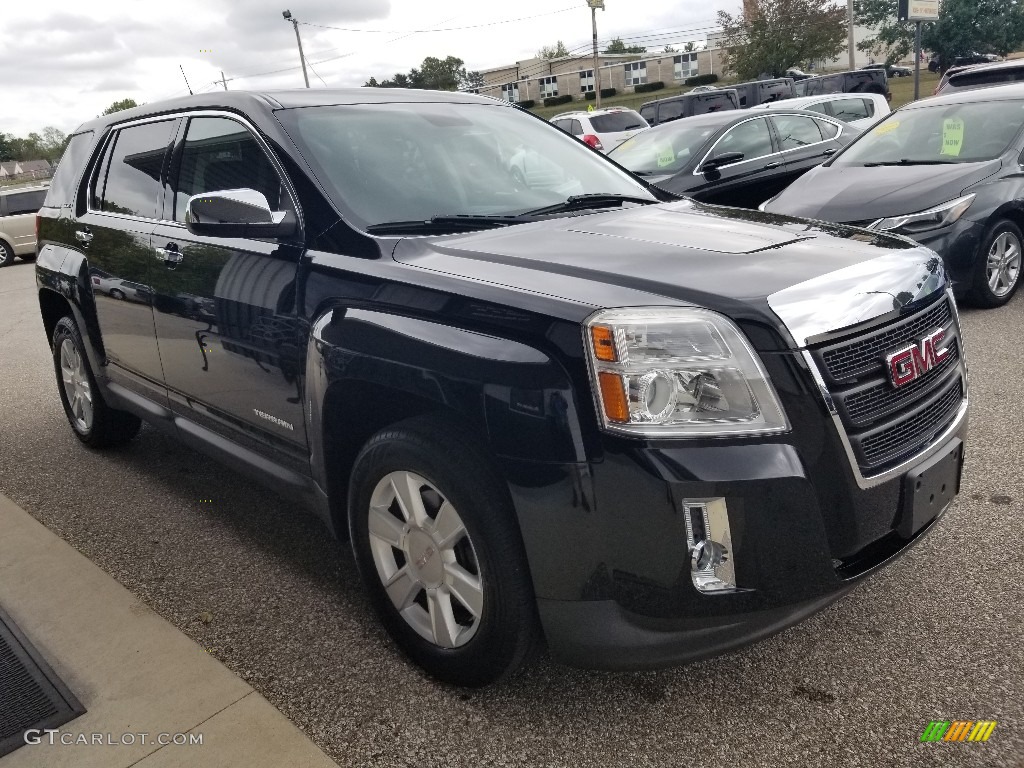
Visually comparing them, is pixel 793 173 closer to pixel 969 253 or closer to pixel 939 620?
pixel 969 253

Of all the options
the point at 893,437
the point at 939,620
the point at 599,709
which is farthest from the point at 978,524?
the point at 599,709

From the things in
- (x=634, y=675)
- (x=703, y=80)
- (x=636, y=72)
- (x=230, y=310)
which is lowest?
(x=634, y=675)

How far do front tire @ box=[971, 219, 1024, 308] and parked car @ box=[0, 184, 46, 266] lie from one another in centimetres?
1830

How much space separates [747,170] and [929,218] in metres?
3.22

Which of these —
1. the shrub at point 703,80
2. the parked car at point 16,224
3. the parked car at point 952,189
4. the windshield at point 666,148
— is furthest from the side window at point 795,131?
the shrub at point 703,80

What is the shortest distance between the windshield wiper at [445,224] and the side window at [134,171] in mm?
1487

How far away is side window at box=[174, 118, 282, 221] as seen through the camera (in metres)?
3.07

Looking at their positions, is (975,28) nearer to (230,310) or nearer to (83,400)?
(83,400)

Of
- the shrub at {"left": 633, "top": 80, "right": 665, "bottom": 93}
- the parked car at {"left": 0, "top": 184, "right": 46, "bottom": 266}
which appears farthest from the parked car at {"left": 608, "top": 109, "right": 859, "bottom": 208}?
the shrub at {"left": 633, "top": 80, "right": 665, "bottom": 93}

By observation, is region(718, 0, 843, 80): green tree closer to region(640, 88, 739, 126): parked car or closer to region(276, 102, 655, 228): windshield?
region(640, 88, 739, 126): parked car

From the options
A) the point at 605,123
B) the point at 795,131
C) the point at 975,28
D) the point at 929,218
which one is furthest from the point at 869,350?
the point at 975,28

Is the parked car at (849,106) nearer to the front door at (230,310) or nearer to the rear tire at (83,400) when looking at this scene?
the rear tire at (83,400)

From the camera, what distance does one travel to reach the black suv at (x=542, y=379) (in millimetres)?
2043

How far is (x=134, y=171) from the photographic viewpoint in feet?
13.2
